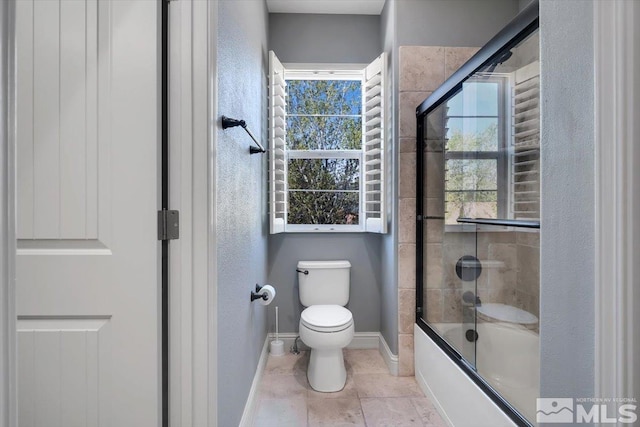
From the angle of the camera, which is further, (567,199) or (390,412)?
(390,412)

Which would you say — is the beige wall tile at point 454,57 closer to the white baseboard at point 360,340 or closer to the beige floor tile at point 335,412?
the white baseboard at point 360,340

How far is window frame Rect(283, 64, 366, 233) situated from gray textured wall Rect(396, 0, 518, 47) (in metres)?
0.49

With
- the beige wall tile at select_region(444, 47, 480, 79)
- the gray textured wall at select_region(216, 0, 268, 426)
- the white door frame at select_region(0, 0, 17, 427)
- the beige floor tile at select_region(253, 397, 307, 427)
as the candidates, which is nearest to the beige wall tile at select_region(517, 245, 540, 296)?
the beige wall tile at select_region(444, 47, 480, 79)

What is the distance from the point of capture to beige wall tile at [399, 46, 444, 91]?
2.22 metres

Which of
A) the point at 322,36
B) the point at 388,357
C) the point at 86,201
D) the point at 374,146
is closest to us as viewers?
the point at 86,201

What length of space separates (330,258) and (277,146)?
99 cm

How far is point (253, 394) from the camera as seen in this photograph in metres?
1.84

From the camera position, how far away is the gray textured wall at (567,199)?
737 mm

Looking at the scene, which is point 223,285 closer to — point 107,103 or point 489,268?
point 107,103

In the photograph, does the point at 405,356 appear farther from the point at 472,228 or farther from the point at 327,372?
the point at 472,228

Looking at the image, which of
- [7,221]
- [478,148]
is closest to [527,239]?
[478,148]

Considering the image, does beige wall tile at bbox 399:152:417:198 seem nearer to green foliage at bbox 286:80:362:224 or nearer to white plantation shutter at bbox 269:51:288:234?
green foliage at bbox 286:80:362:224

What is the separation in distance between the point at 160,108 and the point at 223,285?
0.66m

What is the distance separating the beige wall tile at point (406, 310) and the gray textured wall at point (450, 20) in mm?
1708
